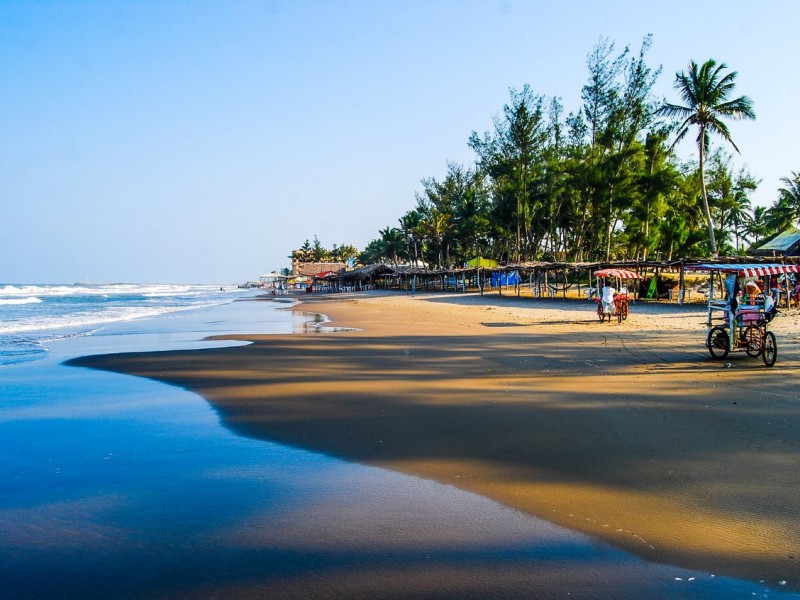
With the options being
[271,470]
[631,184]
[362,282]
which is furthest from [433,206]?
[271,470]

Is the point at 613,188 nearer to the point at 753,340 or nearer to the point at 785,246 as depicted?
the point at 785,246

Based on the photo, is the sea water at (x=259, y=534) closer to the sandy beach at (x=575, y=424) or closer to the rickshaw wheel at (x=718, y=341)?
the sandy beach at (x=575, y=424)

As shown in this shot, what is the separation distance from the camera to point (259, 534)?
11.8 feet

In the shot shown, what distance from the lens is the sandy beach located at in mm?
3660

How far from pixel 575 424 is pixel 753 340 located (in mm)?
5693

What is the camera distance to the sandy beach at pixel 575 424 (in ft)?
12.0

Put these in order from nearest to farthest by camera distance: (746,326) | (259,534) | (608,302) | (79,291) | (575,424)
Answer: (259,534), (575,424), (746,326), (608,302), (79,291)

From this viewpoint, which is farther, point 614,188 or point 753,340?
point 614,188

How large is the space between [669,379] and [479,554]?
20.6ft

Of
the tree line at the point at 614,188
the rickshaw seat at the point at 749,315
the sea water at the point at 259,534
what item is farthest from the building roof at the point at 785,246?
the sea water at the point at 259,534

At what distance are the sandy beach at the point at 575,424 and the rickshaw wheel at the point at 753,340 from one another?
0.32 meters

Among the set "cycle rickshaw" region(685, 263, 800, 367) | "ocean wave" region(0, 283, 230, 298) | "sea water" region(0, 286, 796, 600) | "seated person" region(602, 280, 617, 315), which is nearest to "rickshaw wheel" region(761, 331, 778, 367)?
"cycle rickshaw" region(685, 263, 800, 367)

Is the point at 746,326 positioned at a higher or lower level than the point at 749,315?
lower

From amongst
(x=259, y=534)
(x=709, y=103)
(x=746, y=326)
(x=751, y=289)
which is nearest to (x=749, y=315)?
(x=746, y=326)
